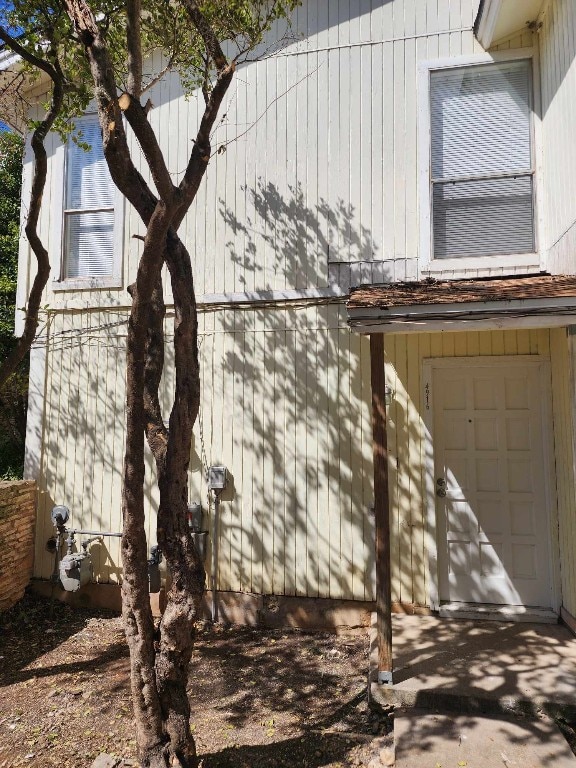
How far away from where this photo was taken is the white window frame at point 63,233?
6344mm

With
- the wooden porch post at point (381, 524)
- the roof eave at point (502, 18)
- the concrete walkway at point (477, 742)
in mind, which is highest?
the roof eave at point (502, 18)

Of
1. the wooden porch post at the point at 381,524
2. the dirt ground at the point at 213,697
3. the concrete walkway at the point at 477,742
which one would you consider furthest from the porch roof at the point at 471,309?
the dirt ground at the point at 213,697

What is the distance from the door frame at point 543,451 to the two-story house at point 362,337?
0.02 m

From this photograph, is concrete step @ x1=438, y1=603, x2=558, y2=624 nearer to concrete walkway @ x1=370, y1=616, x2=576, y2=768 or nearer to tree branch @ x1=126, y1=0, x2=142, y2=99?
concrete walkway @ x1=370, y1=616, x2=576, y2=768

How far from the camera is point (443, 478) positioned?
5332 mm

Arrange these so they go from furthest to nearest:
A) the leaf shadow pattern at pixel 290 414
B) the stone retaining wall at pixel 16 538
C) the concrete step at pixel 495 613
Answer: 1. the stone retaining wall at pixel 16 538
2. the leaf shadow pattern at pixel 290 414
3. the concrete step at pixel 495 613

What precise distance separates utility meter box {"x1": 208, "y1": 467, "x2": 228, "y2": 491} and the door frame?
2147 mm

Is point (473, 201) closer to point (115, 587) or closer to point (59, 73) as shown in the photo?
point (59, 73)

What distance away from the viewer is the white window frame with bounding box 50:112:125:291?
6.34m

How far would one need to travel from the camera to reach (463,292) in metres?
4.18

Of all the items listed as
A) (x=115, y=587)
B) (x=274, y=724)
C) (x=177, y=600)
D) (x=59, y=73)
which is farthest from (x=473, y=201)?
(x=115, y=587)

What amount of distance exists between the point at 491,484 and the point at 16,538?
5.29 metres

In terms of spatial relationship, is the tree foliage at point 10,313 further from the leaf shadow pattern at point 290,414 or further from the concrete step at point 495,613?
the concrete step at point 495,613

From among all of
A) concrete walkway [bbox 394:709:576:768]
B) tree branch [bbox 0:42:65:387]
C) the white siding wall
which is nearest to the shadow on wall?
concrete walkway [bbox 394:709:576:768]
